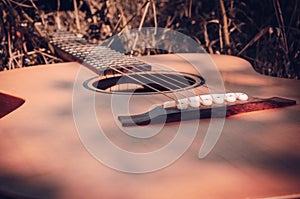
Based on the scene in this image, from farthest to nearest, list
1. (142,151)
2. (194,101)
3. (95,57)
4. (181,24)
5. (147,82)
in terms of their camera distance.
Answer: (181,24), (95,57), (147,82), (194,101), (142,151)

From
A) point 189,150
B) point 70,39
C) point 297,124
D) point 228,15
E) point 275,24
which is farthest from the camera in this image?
point 228,15

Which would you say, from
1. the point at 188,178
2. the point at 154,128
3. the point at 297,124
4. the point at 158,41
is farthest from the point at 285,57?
the point at 188,178

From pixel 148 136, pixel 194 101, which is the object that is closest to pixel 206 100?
pixel 194 101

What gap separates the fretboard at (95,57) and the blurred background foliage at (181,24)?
215mm

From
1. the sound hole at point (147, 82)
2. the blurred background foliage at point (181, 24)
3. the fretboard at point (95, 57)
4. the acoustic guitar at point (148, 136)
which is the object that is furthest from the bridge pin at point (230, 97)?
the blurred background foliage at point (181, 24)

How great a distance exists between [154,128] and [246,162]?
0.18m

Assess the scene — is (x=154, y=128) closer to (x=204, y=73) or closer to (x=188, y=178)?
(x=188, y=178)

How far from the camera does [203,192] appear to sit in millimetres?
493

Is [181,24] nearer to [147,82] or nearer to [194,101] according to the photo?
[147,82]

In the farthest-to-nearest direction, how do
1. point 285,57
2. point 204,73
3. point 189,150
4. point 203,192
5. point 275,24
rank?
point 275,24
point 285,57
point 204,73
point 189,150
point 203,192

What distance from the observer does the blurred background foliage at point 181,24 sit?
161 cm

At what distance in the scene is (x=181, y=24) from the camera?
1.89 metres

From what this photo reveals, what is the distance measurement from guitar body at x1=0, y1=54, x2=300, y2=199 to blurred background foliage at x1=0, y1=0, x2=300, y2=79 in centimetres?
74

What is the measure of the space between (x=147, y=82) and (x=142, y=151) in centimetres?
42
